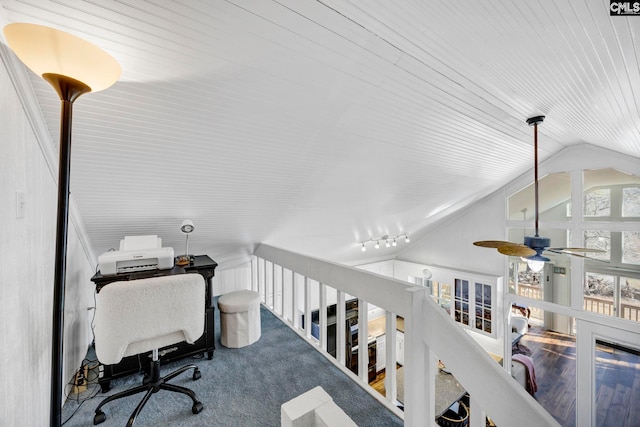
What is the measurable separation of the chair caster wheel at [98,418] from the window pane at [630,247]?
610cm

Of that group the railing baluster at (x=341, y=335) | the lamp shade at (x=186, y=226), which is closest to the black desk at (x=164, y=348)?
the lamp shade at (x=186, y=226)

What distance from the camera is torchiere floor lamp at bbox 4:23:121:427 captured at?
0.85 metres

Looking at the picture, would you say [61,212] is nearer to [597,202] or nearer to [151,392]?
[151,392]

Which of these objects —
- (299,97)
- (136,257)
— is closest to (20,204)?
(136,257)

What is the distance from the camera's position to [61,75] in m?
0.94

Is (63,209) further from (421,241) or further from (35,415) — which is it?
(421,241)

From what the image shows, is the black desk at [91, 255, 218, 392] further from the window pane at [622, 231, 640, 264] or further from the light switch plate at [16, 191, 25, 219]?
the window pane at [622, 231, 640, 264]

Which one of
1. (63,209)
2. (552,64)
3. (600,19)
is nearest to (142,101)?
(63,209)

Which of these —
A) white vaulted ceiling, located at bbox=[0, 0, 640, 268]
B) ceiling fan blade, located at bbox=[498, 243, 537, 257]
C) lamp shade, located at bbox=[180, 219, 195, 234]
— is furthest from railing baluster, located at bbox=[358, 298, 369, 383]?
lamp shade, located at bbox=[180, 219, 195, 234]

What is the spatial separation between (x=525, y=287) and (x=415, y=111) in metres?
5.61

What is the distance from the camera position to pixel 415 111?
2.17 metres

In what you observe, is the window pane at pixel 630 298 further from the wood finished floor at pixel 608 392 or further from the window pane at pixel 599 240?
the wood finished floor at pixel 608 392

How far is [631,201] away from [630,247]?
25.9 inches

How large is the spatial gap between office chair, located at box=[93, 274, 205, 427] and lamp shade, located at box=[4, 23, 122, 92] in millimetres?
980
